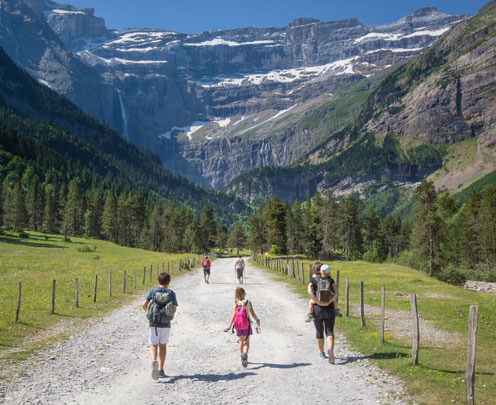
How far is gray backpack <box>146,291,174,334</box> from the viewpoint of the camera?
11.9m

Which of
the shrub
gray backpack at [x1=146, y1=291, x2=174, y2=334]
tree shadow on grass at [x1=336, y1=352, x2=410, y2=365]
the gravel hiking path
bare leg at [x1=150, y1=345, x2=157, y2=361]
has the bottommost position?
the shrub

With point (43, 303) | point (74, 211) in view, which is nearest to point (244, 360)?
point (43, 303)

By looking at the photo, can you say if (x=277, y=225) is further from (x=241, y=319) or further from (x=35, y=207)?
(x=241, y=319)

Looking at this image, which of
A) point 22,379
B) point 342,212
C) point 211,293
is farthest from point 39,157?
point 22,379

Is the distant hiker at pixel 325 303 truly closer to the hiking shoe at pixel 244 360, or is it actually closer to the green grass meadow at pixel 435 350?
the green grass meadow at pixel 435 350

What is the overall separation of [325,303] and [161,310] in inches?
208

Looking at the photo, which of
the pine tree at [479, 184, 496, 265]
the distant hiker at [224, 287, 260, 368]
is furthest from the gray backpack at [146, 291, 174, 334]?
the pine tree at [479, 184, 496, 265]

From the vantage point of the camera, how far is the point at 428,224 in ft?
198

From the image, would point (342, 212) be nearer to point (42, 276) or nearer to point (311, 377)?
point (42, 276)

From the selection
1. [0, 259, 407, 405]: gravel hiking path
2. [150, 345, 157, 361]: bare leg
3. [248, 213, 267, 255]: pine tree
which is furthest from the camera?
[248, 213, 267, 255]: pine tree

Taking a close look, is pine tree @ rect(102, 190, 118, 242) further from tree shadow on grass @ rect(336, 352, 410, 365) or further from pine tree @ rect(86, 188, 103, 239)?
tree shadow on grass @ rect(336, 352, 410, 365)

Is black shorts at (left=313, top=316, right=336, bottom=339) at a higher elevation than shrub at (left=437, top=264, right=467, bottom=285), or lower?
higher

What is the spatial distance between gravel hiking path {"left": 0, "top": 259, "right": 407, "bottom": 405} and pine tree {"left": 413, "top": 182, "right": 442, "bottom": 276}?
47403 mm

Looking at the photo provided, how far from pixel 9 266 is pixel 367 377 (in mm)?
45602
